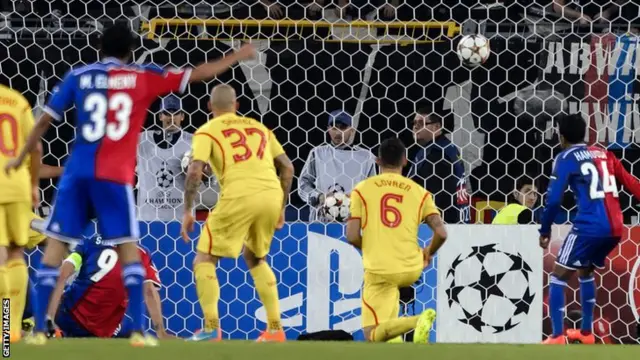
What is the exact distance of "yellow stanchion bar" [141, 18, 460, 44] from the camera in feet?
36.7

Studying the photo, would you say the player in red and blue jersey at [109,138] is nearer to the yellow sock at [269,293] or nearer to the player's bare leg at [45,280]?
the player's bare leg at [45,280]

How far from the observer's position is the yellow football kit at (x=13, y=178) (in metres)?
7.48

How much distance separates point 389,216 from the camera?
895 cm

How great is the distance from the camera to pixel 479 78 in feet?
35.1

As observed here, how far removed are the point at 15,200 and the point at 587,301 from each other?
378 cm

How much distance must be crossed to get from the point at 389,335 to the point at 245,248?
968 mm

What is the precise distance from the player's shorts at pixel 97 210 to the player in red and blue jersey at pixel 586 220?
11.1ft

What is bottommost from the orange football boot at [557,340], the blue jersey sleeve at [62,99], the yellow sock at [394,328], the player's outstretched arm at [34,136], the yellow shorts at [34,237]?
the orange football boot at [557,340]

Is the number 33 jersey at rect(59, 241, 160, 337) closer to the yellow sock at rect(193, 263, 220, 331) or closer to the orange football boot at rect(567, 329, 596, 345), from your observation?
the yellow sock at rect(193, 263, 220, 331)

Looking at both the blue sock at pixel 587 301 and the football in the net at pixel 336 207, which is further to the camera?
the football in the net at pixel 336 207

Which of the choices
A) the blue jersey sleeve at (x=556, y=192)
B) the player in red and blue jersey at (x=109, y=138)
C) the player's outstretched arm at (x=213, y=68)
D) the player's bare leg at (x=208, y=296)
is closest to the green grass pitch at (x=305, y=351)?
the player in red and blue jersey at (x=109, y=138)

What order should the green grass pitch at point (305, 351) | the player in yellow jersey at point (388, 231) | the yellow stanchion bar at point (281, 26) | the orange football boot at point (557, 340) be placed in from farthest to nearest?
the yellow stanchion bar at point (281, 26) < the orange football boot at point (557, 340) < the player in yellow jersey at point (388, 231) < the green grass pitch at point (305, 351)

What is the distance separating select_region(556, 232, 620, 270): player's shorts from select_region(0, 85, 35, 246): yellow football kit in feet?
11.5

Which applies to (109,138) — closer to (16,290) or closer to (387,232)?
(16,290)
